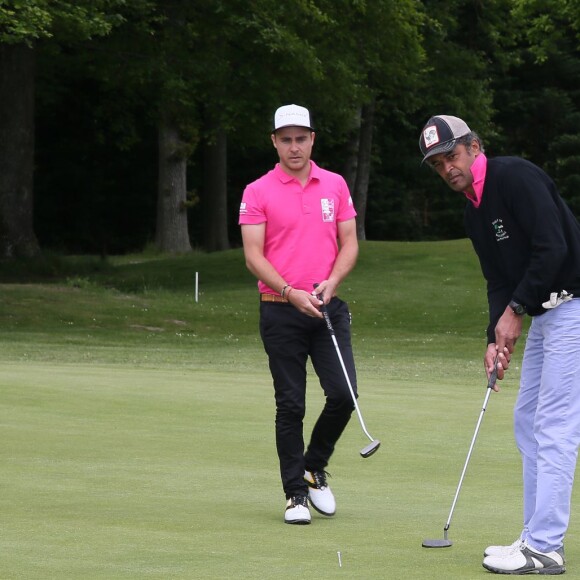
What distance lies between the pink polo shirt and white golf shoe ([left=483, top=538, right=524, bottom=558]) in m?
2.00

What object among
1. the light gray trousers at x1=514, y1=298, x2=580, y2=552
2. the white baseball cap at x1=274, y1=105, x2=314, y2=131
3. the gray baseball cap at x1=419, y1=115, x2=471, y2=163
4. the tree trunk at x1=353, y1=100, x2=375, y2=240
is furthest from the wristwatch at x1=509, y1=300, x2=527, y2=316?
the tree trunk at x1=353, y1=100, x2=375, y2=240

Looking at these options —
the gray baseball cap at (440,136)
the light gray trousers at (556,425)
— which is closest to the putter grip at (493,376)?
the light gray trousers at (556,425)

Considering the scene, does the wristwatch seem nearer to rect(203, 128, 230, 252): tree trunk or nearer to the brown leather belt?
the brown leather belt

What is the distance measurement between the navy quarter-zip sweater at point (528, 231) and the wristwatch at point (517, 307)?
0.02 m

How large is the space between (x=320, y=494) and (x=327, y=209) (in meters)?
1.46

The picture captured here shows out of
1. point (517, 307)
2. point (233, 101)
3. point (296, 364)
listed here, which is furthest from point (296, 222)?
point (233, 101)

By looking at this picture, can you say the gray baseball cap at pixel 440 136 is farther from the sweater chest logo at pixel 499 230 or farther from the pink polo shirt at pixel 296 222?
the pink polo shirt at pixel 296 222

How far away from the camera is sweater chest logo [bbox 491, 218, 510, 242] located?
576 cm

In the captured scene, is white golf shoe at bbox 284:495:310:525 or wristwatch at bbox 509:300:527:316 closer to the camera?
wristwatch at bbox 509:300:527:316

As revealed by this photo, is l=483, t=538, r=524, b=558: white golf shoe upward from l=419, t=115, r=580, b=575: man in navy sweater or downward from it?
downward

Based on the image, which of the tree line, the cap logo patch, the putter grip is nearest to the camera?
the cap logo patch

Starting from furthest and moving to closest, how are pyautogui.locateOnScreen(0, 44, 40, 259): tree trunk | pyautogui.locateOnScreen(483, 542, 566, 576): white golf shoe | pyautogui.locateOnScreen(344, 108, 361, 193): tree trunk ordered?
pyautogui.locateOnScreen(344, 108, 361, 193): tree trunk
pyautogui.locateOnScreen(0, 44, 40, 259): tree trunk
pyautogui.locateOnScreen(483, 542, 566, 576): white golf shoe

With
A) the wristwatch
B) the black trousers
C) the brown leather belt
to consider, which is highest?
the wristwatch

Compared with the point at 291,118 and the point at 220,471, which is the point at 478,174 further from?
the point at 220,471
